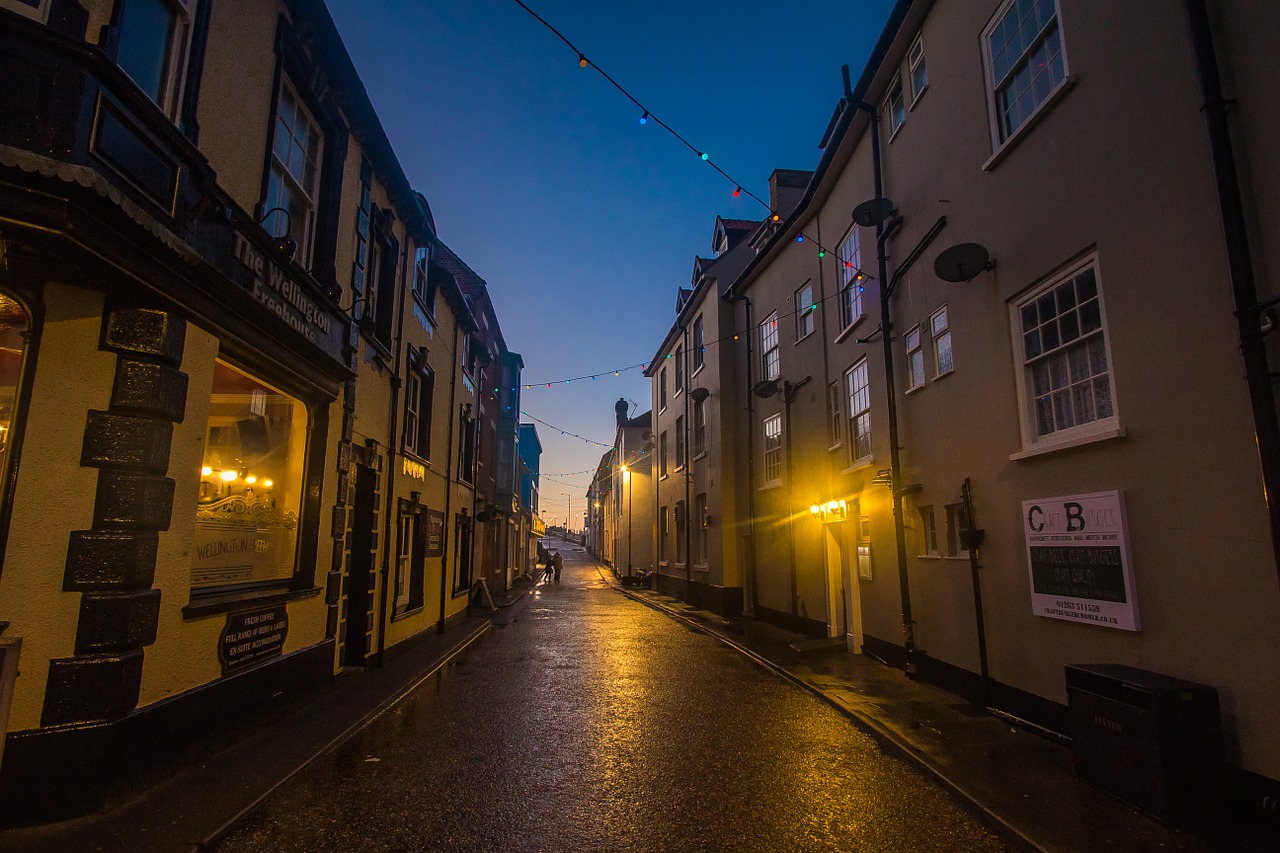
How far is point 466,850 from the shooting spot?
4.11m

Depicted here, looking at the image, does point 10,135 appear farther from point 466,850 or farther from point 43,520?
point 466,850

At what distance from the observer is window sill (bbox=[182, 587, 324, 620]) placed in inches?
226

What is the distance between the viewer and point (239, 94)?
643 centimetres

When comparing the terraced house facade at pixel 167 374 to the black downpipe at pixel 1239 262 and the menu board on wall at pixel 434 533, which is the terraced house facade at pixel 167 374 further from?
the black downpipe at pixel 1239 262

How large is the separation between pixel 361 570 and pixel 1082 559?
9.13m

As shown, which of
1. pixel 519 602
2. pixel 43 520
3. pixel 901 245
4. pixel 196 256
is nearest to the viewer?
pixel 43 520

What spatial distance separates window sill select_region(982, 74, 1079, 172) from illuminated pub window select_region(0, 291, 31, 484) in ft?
29.2

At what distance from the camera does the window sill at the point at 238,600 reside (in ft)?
18.8

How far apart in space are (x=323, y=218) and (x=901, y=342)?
8268 millimetres

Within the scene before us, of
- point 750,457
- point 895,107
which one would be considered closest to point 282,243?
point 895,107

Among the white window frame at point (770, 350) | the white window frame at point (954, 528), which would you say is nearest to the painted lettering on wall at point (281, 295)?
the white window frame at point (954, 528)

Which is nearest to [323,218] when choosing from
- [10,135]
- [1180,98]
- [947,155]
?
[10,135]

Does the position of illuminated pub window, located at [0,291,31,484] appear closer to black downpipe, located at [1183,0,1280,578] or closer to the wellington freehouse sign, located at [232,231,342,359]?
the wellington freehouse sign, located at [232,231,342,359]

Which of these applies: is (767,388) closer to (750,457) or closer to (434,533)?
(750,457)
